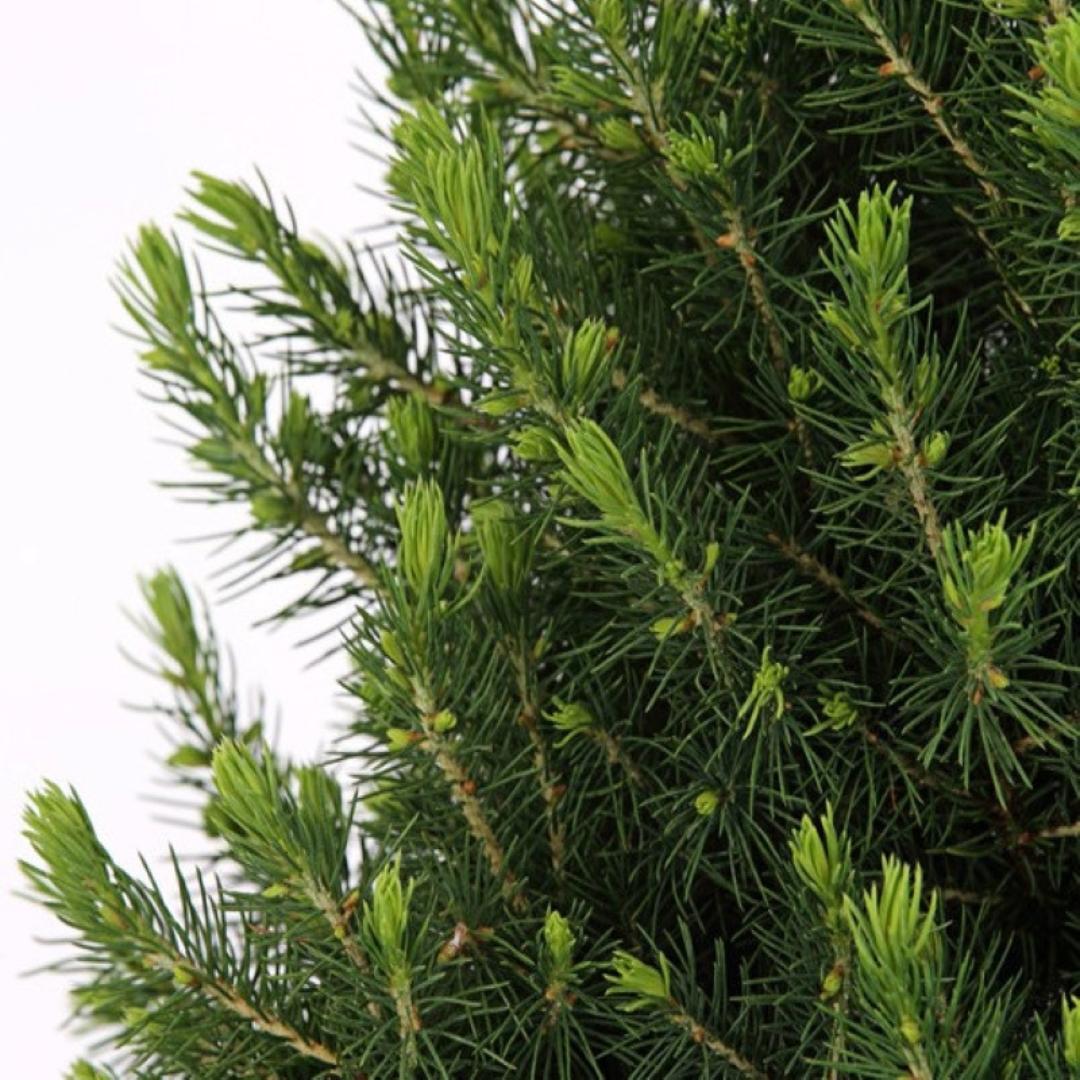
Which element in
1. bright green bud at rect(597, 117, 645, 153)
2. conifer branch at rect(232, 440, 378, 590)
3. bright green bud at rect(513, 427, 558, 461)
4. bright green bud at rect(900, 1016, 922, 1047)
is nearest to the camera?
bright green bud at rect(900, 1016, 922, 1047)

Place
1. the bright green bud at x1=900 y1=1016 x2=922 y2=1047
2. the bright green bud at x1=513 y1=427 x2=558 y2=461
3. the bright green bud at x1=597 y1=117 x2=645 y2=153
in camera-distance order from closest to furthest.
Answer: the bright green bud at x1=900 y1=1016 x2=922 y2=1047, the bright green bud at x1=513 y1=427 x2=558 y2=461, the bright green bud at x1=597 y1=117 x2=645 y2=153

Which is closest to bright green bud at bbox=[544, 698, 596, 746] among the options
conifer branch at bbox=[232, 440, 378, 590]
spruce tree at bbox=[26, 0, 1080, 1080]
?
spruce tree at bbox=[26, 0, 1080, 1080]

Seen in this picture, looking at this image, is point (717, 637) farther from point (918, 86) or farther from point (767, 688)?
point (918, 86)

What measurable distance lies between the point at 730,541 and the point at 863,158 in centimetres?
22

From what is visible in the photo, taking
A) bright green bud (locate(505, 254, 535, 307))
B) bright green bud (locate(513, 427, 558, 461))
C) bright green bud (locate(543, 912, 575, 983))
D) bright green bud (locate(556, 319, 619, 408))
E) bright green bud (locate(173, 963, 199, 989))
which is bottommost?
bright green bud (locate(543, 912, 575, 983))

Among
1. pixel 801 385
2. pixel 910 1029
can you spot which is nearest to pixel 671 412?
pixel 801 385

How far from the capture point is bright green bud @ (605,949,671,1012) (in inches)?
28.0

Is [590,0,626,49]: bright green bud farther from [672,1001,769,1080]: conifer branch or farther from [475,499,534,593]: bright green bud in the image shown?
[672,1001,769,1080]: conifer branch

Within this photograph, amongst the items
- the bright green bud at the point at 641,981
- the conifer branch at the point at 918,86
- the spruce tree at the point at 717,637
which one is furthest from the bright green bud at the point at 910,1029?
the conifer branch at the point at 918,86

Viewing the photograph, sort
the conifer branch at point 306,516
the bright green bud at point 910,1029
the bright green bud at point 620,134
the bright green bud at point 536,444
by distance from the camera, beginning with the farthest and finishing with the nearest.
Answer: the conifer branch at point 306,516, the bright green bud at point 620,134, the bright green bud at point 536,444, the bright green bud at point 910,1029

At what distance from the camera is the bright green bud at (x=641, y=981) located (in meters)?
0.71

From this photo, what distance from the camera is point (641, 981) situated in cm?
71

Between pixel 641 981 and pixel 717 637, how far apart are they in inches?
5.7

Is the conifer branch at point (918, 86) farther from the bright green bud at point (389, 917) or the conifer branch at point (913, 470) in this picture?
the bright green bud at point (389, 917)
